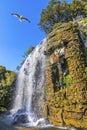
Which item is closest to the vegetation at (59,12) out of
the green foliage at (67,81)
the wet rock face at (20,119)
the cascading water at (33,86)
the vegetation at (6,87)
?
the vegetation at (6,87)

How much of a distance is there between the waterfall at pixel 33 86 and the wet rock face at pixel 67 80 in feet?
8.00

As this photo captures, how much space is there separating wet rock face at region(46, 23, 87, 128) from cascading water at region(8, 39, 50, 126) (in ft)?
8.86

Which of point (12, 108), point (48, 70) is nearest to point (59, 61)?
point (48, 70)

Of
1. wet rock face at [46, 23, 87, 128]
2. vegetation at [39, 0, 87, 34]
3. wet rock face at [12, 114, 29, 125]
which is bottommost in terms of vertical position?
wet rock face at [12, 114, 29, 125]

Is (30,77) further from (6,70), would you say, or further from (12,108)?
(6,70)

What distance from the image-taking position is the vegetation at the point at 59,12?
126 feet

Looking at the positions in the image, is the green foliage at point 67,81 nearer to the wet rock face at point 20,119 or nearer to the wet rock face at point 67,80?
the wet rock face at point 67,80

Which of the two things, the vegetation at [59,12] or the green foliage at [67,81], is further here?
the vegetation at [59,12]

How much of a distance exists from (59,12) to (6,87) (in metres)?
17.2

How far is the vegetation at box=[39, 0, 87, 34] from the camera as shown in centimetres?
3844

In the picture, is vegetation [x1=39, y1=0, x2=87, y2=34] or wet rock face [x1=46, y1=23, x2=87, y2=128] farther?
vegetation [x1=39, y1=0, x2=87, y2=34]

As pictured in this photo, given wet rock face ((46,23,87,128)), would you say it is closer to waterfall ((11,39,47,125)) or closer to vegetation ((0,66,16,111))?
waterfall ((11,39,47,125))

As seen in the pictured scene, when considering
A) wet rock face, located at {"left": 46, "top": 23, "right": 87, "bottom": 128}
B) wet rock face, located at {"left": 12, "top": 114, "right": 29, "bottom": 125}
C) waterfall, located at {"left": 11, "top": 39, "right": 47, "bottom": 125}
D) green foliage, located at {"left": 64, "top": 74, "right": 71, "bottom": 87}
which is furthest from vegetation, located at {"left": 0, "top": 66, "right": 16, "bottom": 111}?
green foliage, located at {"left": 64, "top": 74, "right": 71, "bottom": 87}

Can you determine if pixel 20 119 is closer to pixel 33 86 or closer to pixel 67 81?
pixel 67 81
